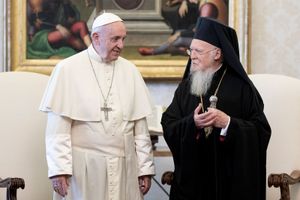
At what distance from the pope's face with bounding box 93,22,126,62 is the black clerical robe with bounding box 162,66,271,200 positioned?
0.56m

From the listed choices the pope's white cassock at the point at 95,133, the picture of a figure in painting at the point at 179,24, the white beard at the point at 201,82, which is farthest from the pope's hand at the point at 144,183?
the picture of a figure in painting at the point at 179,24

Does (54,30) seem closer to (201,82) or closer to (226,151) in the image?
(201,82)

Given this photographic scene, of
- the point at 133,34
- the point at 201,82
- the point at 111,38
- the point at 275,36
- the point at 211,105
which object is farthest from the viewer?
the point at 275,36

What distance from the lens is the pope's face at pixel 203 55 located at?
3.82m

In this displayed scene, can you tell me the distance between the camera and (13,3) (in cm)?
523

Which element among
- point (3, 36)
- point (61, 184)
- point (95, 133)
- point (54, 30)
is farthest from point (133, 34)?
point (61, 184)

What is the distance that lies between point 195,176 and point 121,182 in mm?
451

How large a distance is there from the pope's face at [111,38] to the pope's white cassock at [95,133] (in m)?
0.14

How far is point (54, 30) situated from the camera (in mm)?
5277

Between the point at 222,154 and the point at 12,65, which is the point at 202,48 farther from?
the point at 12,65

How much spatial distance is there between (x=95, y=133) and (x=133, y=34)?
5.87 ft

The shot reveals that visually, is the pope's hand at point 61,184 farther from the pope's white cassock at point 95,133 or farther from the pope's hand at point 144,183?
the pope's hand at point 144,183

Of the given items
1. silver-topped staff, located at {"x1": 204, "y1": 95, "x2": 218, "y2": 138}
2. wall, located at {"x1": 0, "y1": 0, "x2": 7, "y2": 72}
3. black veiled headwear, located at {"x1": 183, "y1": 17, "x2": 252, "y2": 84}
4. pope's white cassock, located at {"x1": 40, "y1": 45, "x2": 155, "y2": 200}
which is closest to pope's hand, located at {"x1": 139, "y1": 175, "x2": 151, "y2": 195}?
pope's white cassock, located at {"x1": 40, "y1": 45, "x2": 155, "y2": 200}

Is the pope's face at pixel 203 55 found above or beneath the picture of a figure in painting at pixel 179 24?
beneath
